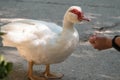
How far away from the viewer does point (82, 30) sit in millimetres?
5656

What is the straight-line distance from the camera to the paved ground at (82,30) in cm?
398

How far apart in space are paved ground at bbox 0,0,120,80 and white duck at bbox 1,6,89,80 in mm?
416

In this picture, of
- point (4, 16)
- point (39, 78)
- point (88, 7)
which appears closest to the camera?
point (39, 78)

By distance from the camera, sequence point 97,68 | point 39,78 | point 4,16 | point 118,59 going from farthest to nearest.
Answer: point 4,16 → point 118,59 → point 97,68 → point 39,78

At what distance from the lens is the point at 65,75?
3.92 meters

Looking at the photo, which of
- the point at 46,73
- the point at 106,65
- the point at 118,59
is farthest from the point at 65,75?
the point at 118,59

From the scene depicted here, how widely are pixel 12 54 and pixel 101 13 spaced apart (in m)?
2.89

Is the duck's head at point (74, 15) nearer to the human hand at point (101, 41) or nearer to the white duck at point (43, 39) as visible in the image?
the white duck at point (43, 39)

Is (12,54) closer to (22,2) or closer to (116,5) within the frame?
(22,2)

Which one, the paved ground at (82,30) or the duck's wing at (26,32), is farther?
the paved ground at (82,30)

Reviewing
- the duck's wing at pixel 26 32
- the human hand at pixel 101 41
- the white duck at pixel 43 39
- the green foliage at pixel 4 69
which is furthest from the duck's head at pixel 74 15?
the green foliage at pixel 4 69

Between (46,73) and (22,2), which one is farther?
(22,2)

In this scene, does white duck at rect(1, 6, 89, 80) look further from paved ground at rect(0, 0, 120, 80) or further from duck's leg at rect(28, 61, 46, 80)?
paved ground at rect(0, 0, 120, 80)

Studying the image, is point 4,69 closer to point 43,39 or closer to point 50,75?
point 43,39
